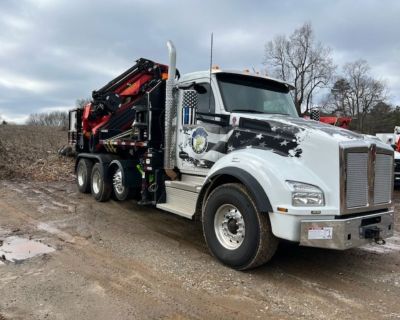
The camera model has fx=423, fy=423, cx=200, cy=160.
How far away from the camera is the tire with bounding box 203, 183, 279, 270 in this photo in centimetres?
506

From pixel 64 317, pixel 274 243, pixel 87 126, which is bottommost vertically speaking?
pixel 64 317

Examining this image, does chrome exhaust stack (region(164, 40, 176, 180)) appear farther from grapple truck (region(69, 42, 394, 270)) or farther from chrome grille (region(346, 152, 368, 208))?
chrome grille (region(346, 152, 368, 208))

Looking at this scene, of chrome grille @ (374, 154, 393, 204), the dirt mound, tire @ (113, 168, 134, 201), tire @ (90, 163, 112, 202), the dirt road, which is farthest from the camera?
the dirt mound

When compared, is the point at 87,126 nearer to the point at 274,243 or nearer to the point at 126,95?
the point at 126,95

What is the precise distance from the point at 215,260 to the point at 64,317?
2.29 m

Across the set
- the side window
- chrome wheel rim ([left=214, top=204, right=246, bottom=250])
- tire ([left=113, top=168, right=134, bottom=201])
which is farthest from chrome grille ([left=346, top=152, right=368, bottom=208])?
tire ([left=113, top=168, right=134, bottom=201])

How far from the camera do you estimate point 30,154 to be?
17984 millimetres

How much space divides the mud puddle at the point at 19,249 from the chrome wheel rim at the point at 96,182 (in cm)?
334

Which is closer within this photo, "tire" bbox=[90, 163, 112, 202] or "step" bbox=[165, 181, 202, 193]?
"step" bbox=[165, 181, 202, 193]

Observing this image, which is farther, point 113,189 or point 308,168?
point 113,189

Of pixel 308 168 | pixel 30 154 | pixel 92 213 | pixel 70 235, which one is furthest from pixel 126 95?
pixel 30 154

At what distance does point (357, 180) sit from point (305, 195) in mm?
709

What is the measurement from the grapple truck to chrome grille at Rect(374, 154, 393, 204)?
0.5 inches

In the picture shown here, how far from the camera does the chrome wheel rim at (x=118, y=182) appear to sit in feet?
29.8
